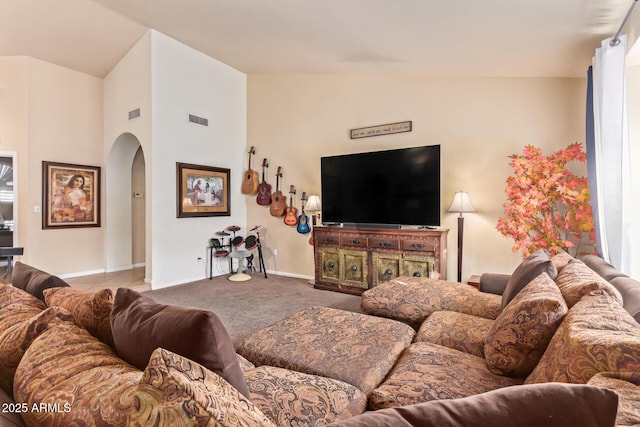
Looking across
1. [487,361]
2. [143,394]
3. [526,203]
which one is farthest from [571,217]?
[143,394]

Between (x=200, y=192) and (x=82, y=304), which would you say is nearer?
(x=82, y=304)

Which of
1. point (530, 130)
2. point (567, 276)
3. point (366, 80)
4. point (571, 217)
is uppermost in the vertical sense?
point (366, 80)

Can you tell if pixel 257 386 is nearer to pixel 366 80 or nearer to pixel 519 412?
pixel 519 412

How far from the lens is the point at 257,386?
50.4 inches

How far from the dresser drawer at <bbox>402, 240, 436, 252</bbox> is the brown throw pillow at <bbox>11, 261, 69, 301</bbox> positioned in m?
3.33

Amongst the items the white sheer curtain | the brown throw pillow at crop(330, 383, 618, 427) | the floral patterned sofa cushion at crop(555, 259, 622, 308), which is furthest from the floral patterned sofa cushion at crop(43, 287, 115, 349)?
the white sheer curtain

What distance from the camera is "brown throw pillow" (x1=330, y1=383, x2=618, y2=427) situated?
520 mm

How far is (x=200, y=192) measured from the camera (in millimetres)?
5285

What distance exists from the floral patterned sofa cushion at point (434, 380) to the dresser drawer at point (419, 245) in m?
2.32

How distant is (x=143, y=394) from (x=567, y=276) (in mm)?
1950

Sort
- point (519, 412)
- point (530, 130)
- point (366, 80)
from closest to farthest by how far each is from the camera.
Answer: point (519, 412) < point (530, 130) < point (366, 80)

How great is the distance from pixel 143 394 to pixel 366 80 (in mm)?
4885

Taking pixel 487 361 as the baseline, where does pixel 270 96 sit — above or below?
above

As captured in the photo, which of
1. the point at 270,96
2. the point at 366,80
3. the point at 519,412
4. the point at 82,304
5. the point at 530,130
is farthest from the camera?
the point at 270,96
